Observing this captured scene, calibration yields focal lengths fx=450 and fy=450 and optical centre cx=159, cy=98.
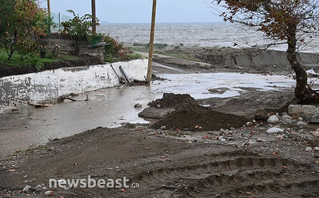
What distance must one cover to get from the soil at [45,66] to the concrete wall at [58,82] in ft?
1.37

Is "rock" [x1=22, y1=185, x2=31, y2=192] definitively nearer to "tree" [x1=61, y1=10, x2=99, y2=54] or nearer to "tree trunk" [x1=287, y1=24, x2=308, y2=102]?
"tree trunk" [x1=287, y1=24, x2=308, y2=102]

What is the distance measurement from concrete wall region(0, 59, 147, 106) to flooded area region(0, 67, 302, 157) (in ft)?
1.52

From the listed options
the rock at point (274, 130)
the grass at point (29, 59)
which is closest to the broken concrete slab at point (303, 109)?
the rock at point (274, 130)

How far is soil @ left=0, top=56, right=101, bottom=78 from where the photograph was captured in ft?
46.5

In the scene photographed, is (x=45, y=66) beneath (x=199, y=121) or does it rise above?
above

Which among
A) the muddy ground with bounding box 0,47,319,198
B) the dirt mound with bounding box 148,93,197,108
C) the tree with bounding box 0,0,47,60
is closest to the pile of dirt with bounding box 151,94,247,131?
the muddy ground with bounding box 0,47,319,198

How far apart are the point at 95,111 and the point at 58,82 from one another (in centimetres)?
300

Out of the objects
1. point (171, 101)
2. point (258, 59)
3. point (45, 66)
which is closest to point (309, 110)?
point (171, 101)

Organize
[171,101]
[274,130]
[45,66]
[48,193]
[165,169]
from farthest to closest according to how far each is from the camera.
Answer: [45,66] < [171,101] < [274,130] < [165,169] < [48,193]

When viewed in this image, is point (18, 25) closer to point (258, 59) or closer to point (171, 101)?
point (171, 101)

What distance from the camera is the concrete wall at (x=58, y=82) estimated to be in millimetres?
13641

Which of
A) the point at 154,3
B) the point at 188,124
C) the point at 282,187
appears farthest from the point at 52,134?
the point at 154,3

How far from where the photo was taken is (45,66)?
16.0 metres

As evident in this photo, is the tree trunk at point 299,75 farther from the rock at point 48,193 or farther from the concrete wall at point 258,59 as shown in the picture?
the concrete wall at point 258,59
